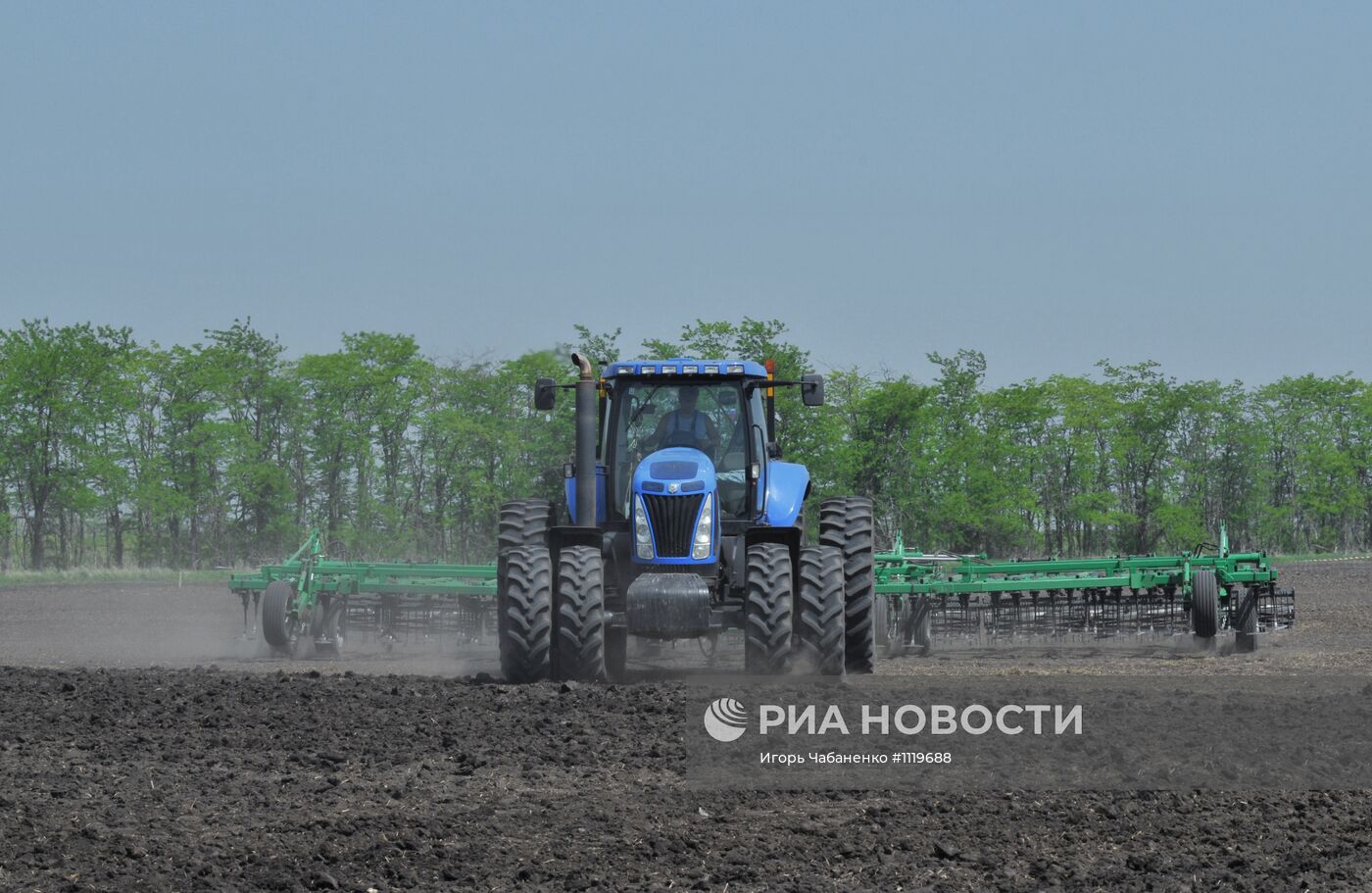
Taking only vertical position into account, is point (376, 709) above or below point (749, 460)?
below

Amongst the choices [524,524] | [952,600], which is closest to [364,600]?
[524,524]

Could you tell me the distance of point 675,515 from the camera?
39.5ft

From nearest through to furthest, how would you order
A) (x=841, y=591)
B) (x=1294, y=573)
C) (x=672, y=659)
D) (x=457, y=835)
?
(x=457, y=835) → (x=841, y=591) → (x=672, y=659) → (x=1294, y=573)

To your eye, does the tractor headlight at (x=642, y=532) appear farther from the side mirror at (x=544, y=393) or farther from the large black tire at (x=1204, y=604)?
the large black tire at (x=1204, y=604)

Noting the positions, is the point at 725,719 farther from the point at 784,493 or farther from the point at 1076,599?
the point at 1076,599

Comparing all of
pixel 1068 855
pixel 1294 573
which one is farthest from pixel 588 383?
pixel 1294 573

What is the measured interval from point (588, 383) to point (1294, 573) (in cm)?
3054

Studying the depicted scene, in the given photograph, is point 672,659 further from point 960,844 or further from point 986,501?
point 986,501

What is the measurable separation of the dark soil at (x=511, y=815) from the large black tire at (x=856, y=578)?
197 centimetres

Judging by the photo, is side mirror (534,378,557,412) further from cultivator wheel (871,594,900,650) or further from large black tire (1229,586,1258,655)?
large black tire (1229,586,1258,655)

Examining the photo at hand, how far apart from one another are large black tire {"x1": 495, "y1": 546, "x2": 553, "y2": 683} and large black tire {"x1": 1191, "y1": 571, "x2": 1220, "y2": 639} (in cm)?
834

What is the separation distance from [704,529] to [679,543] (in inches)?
8.9

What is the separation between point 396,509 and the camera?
46312 millimetres

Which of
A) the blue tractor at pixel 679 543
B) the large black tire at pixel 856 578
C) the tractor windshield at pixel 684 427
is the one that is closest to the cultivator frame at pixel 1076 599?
the large black tire at pixel 856 578
